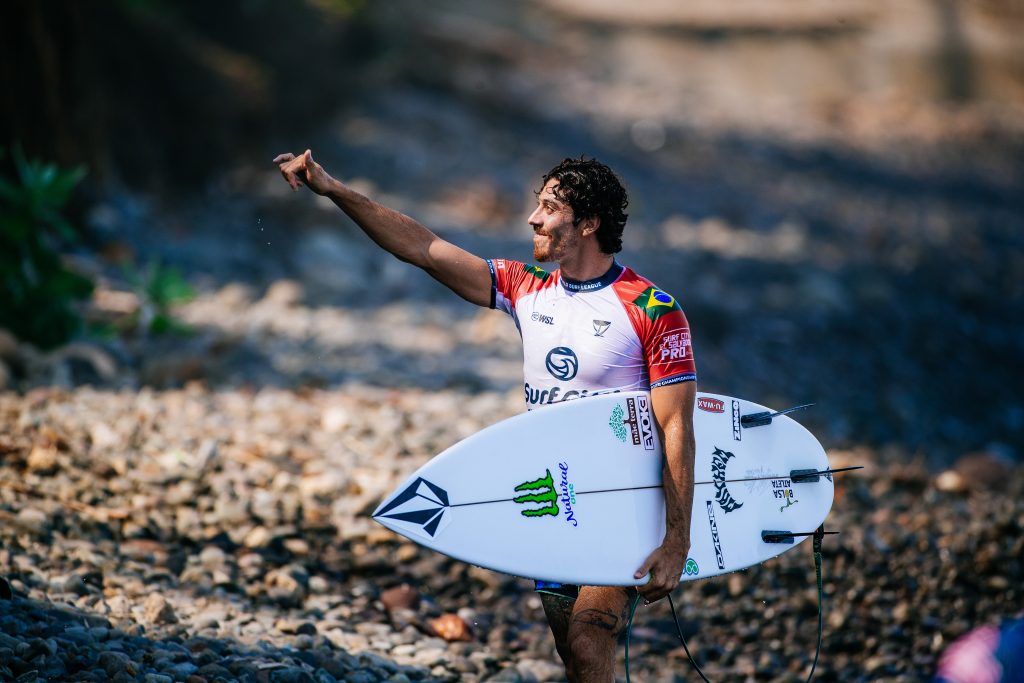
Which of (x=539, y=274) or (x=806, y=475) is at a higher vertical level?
(x=539, y=274)

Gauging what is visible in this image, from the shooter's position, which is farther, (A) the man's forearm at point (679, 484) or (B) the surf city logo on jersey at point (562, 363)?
(B) the surf city logo on jersey at point (562, 363)

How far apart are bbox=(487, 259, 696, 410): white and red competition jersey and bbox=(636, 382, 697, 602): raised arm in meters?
0.06

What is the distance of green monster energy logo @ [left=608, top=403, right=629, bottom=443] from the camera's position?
312cm

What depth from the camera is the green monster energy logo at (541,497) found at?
10.5 feet

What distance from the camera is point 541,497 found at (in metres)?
3.22

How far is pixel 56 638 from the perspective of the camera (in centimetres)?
327

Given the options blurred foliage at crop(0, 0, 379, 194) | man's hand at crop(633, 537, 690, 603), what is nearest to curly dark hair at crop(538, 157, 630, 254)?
man's hand at crop(633, 537, 690, 603)

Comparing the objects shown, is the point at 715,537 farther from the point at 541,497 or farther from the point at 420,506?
the point at 420,506

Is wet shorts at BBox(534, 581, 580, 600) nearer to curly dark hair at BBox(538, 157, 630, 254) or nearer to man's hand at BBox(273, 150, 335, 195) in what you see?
curly dark hair at BBox(538, 157, 630, 254)

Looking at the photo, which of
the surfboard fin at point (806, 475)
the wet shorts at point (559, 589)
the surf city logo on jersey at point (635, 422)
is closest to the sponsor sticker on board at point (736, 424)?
the surfboard fin at point (806, 475)

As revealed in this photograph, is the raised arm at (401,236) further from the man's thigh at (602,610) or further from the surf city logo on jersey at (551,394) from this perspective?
the man's thigh at (602,610)

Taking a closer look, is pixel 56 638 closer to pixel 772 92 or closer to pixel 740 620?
pixel 740 620

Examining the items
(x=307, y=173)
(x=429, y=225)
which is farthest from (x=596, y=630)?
(x=429, y=225)

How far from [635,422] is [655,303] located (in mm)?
390
